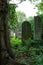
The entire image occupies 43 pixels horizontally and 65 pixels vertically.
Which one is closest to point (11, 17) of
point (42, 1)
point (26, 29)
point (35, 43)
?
point (26, 29)

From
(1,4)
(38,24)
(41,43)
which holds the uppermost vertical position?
(1,4)

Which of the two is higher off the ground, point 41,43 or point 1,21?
point 1,21

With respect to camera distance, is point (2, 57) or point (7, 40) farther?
point (7, 40)

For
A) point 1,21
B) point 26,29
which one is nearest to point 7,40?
point 1,21

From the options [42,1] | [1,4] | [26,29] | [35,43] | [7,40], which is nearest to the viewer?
[1,4]

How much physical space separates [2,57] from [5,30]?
0.69 metres

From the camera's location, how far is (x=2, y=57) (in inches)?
212

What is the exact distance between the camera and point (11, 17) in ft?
47.0

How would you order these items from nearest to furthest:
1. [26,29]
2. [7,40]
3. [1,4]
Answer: [1,4] < [7,40] < [26,29]

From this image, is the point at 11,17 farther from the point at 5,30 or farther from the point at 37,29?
the point at 5,30

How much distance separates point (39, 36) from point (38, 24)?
77cm

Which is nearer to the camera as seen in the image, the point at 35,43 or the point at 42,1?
the point at 35,43

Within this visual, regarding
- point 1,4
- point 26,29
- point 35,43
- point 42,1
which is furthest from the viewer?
point 42,1

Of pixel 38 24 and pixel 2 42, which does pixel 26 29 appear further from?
pixel 2 42
